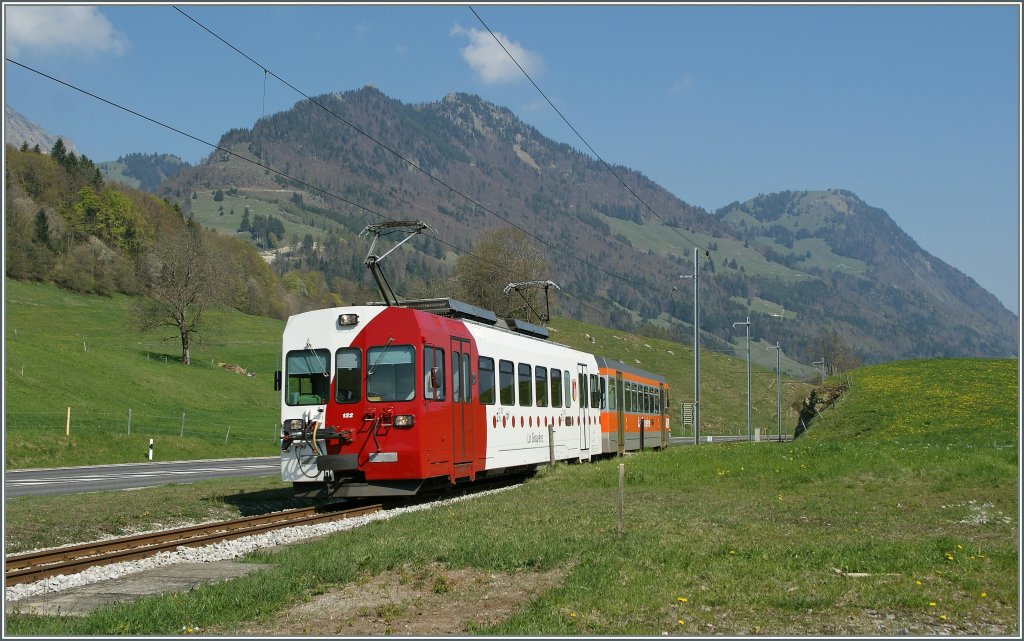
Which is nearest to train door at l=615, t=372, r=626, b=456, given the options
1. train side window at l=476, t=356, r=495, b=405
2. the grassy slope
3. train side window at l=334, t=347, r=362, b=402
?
train side window at l=476, t=356, r=495, b=405

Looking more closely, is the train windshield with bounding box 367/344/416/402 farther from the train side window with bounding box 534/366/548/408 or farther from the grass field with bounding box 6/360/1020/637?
the train side window with bounding box 534/366/548/408

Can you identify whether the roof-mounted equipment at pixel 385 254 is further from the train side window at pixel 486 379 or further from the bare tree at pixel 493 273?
the bare tree at pixel 493 273

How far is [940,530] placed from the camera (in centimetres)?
1459

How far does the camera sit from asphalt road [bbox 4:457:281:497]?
2775 centimetres

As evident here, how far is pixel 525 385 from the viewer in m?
26.1

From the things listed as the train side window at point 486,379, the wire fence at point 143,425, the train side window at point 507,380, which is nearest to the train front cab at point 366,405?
the train side window at point 486,379

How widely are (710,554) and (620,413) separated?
87.8 feet

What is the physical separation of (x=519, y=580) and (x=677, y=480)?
12894 millimetres

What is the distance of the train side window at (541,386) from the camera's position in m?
27.2

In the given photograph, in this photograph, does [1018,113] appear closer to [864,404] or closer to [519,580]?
[519,580]

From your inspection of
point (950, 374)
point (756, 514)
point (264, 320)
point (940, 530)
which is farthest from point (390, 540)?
point (264, 320)

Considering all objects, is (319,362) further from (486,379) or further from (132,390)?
(132,390)

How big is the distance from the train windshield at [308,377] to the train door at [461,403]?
8.60ft

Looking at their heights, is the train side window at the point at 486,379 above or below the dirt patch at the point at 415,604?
above
